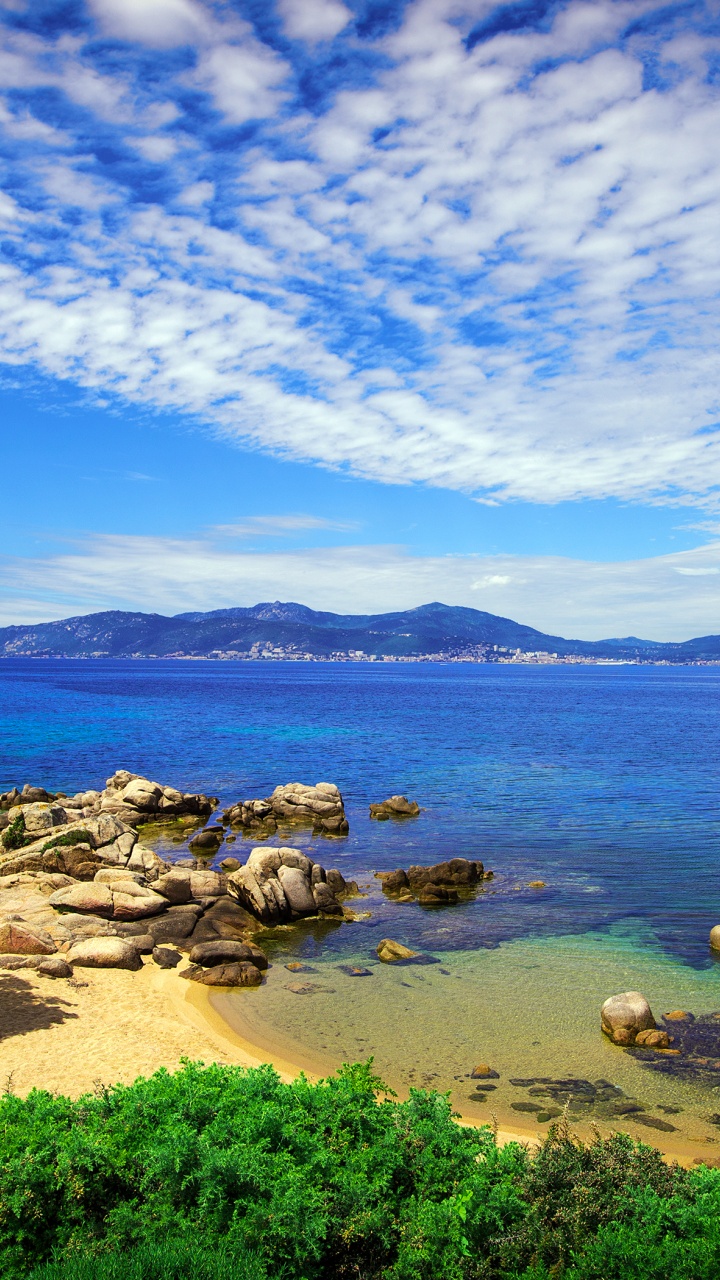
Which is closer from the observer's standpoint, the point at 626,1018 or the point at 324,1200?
the point at 324,1200

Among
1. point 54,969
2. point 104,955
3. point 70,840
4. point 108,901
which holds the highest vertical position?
point 70,840

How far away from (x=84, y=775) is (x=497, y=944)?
46.8m

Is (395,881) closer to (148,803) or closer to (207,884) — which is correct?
(207,884)

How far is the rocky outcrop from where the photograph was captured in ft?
169

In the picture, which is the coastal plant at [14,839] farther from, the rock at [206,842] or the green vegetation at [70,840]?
the rock at [206,842]

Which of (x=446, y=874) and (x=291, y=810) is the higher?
(x=291, y=810)

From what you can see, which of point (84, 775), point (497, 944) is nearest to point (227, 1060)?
point (497, 944)

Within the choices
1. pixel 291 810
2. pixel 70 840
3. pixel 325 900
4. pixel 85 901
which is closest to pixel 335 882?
pixel 325 900

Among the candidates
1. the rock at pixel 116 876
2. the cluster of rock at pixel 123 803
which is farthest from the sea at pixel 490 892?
the rock at pixel 116 876

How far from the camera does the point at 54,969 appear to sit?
985 inches

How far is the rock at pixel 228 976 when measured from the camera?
25.7 meters

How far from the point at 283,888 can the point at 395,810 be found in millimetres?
20106

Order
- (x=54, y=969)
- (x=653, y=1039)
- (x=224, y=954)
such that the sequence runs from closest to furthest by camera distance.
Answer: (x=653, y=1039), (x=54, y=969), (x=224, y=954)

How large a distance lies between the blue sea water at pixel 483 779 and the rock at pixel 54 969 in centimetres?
978
